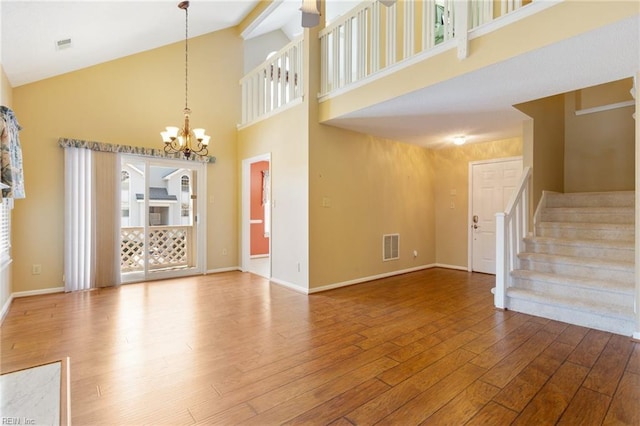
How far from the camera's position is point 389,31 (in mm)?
3426

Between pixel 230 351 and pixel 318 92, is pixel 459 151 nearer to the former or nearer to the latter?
pixel 318 92

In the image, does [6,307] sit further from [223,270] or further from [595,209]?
[595,209]

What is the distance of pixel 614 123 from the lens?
461 centimetres

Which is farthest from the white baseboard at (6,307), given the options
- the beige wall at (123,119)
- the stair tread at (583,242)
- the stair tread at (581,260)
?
the stair tread at (583,242)

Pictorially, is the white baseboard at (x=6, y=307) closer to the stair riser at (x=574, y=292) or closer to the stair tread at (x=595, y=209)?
the stair riser at (x=574, y=292)

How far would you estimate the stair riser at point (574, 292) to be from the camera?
290 centimetres

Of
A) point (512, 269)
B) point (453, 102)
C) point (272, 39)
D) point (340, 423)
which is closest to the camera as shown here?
point (340, 423)

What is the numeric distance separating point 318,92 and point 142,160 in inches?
117

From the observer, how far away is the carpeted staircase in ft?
9.55

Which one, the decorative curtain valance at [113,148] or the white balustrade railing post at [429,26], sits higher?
the white balustrade railing post at [429,26]

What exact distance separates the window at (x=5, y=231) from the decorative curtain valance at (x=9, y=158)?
22.1 inches

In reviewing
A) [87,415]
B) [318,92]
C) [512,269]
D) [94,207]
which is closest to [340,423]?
[87,415]

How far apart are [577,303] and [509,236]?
891mm

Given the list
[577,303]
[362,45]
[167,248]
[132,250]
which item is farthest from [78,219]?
[577,303]
